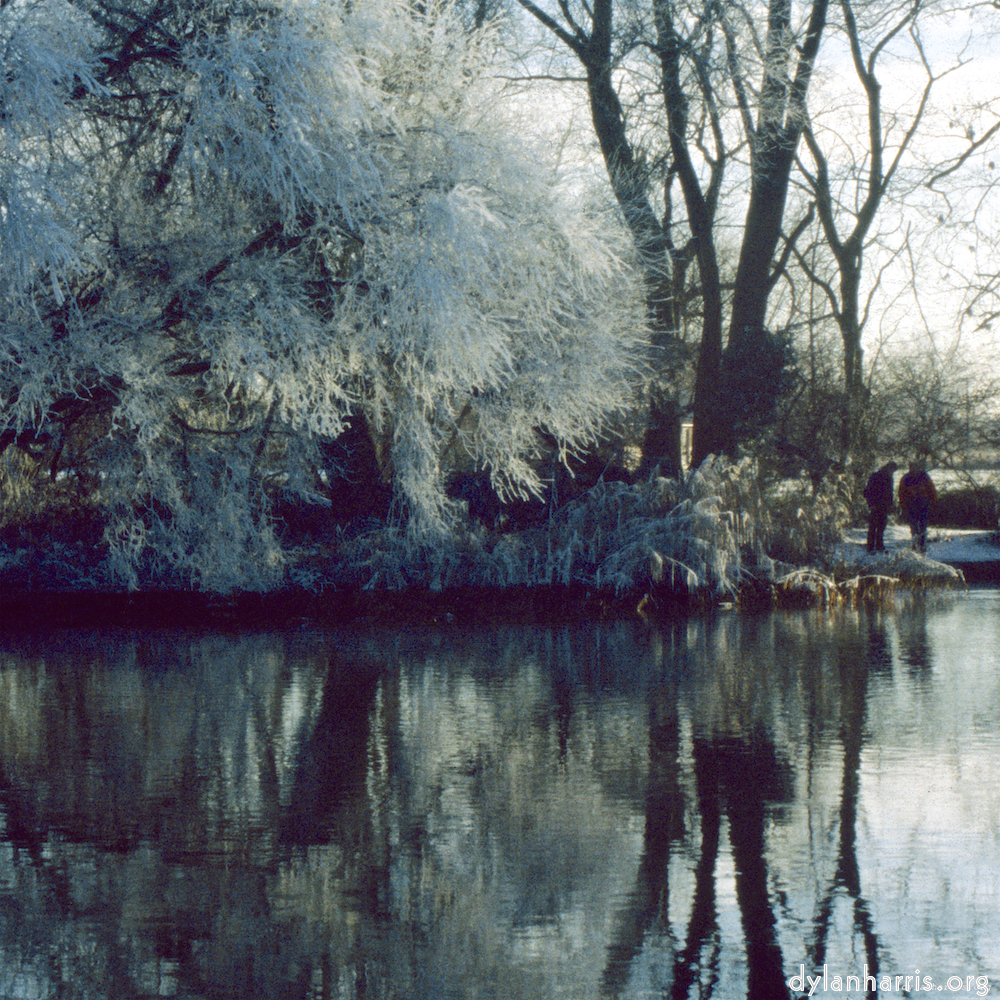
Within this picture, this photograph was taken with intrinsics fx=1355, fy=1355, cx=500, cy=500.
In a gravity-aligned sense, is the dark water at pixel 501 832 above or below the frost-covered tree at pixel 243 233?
below

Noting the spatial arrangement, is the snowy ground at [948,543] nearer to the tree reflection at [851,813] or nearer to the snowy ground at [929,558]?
the snowy ground at [929,558]

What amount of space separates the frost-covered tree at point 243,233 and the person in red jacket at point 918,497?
9791 mm

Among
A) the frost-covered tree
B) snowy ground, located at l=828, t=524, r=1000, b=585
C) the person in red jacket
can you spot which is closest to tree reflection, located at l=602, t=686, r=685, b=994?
the frost-covered tree

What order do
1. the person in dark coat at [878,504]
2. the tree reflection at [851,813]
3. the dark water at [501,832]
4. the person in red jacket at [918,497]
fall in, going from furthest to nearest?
1. the person in red jacket at [918,497]
2. the person in dark coat at [878,504]
3. the tree reflection at [851,813]
4. the dark water at [501,832]

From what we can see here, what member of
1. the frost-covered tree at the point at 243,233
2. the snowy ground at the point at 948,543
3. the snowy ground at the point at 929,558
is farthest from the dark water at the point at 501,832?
the snowy ground at the point at 948,543

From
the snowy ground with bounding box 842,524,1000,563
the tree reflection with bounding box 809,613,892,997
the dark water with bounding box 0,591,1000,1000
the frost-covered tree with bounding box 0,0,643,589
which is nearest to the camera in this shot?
the dark water with bounding box 0,591,1000,1000

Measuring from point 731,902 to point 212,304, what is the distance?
315 inches

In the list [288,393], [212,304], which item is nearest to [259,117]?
[212,304]

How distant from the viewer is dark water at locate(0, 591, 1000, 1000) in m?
4.38

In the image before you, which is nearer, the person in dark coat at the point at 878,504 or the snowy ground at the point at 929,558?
the snowy ground at the point at 929,558

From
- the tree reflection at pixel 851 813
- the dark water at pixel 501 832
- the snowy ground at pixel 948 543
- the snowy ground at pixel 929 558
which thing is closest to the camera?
the dark water at pixel 501 832

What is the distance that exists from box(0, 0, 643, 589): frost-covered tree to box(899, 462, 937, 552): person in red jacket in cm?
979

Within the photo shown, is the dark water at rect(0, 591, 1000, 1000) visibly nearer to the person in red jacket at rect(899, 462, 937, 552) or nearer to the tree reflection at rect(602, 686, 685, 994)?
the tree reflection at rect(602, 686, 685, 994)

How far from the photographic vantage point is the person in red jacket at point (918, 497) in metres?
21.5
